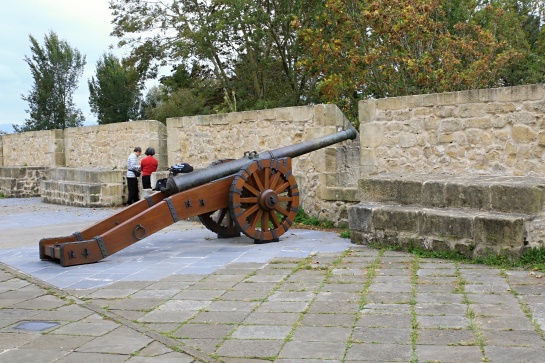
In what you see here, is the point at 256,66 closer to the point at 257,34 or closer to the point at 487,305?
the point at 257,34

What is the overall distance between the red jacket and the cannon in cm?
504

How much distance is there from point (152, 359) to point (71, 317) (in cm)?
125

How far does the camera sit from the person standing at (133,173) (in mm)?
13758

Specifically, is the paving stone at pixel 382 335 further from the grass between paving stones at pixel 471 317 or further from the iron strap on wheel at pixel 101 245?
the iron strap on wheel at pixel 101 245

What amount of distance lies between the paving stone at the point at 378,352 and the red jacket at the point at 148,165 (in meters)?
9.81

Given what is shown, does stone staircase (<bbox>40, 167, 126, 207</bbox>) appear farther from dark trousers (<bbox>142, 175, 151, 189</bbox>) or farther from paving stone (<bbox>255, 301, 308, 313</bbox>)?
paving stone (<bbox>255, 301, 308, 313</bbox>)

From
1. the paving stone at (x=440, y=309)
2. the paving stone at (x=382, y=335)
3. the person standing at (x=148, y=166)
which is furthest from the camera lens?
the person standing at (x=148, y=166)

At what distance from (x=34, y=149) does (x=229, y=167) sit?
1405 centimetres

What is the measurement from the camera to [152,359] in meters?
3.82

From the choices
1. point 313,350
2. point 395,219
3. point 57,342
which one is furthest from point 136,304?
point 395,219

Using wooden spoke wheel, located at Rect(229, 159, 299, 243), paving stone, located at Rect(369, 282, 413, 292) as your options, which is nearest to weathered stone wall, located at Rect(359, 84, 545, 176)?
wooden spoke wheel, located at Rect(229, 159, 299, 243)

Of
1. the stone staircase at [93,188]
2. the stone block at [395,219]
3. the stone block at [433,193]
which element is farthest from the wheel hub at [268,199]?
the stone staircase at [93,188]

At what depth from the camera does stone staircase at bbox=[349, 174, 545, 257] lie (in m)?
6.05

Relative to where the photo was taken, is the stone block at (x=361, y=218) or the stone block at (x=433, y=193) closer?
the stone block at (x=433, y=193)
